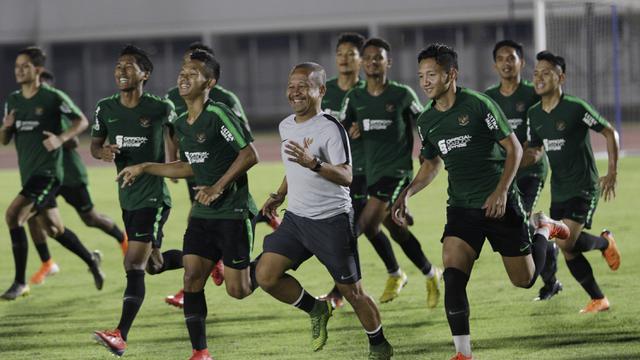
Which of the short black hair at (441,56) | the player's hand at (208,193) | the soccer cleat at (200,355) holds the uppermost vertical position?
the short black hair at (441,56)

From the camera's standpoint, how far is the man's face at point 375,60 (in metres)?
10.0

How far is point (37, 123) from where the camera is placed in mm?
10531

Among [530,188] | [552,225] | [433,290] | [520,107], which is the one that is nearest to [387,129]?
[520,107]

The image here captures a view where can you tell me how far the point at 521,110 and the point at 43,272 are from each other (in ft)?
16.5

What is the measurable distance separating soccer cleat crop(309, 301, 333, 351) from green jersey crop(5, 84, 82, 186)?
397cm

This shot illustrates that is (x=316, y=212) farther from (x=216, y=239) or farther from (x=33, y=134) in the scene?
(x=33, y=134)

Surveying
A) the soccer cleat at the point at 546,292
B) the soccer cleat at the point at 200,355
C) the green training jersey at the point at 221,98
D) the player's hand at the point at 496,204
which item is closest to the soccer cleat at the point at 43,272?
the green training jersey at the point at 221,98

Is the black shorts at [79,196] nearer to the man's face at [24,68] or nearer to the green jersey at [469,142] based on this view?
the man's face at [24,68]

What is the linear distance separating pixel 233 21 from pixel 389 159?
35031 millimetres

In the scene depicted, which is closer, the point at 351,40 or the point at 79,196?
the point at 351,40

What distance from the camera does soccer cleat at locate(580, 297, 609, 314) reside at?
29.9 feet

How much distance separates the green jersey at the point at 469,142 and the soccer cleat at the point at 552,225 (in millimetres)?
1236

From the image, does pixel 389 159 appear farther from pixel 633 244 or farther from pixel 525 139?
pixel 633 244

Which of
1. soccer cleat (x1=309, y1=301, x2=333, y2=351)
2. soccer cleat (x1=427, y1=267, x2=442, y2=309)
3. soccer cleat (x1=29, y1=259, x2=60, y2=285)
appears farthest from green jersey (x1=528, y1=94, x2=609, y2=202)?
soccer cleat (x1=29, y1=259, x2=60, y2=285)
